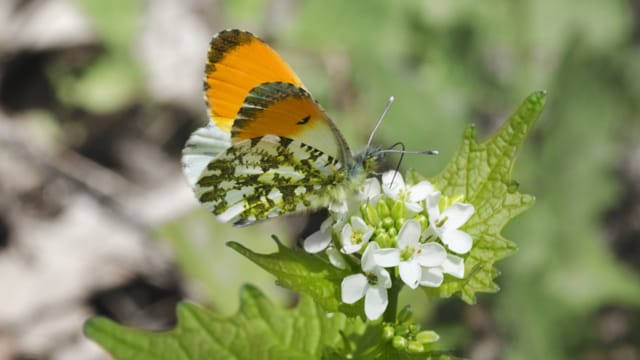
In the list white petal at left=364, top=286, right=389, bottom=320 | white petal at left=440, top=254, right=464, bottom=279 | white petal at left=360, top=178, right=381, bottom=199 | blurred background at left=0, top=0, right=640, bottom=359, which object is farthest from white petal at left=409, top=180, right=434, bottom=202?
blurred background at left=0, top=0, right=640, bottom=359

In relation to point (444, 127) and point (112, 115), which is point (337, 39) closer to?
point (444, 127)

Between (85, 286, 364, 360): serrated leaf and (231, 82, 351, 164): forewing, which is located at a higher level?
(231, 82, 351, 164): forewing

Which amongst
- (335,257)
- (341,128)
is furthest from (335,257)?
(341,128)

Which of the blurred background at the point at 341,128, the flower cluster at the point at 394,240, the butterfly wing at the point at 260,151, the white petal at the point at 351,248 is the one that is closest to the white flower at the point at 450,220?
the flower cluster at the point at 394,240

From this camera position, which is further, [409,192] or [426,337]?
[409,192]

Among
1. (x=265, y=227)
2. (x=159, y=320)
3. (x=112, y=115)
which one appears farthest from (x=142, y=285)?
(x=112, y=115)

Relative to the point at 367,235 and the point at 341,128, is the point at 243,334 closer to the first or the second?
the point at 367,235

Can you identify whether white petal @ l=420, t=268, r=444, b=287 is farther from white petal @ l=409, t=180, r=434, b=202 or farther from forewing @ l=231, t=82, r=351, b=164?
forewing @ l=231, t=82, r=351, b=164
